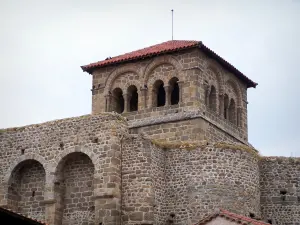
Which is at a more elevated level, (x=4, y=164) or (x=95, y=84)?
(x=95, y=84)

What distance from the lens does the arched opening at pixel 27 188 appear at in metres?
34.4

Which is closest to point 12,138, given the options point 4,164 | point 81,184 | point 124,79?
point 4,164

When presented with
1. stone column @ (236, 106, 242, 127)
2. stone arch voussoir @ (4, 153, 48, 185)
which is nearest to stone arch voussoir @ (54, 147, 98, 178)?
stone arch voussoir @ (4, 153, 48, 185)

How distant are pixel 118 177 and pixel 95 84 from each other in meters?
9.25

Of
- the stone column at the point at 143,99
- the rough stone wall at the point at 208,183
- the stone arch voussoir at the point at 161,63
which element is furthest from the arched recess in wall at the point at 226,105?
the rough stone wall at the point at 208,183

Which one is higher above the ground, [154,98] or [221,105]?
[154,98]

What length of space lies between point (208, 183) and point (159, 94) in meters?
8.58

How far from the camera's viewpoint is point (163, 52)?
38.0m

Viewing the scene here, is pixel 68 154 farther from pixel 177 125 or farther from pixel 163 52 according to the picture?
pixel 163 52

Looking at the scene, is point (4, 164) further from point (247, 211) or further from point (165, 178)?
point (247, 211)

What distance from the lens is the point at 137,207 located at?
3127 cm

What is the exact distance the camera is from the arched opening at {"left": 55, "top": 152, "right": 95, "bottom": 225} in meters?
33.1

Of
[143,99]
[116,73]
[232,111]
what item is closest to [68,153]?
[143,99]

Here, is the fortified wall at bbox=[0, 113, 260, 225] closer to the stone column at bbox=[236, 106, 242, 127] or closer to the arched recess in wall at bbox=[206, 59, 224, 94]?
the arched recess in wall at bbox=[206, 59, 224, 94]
